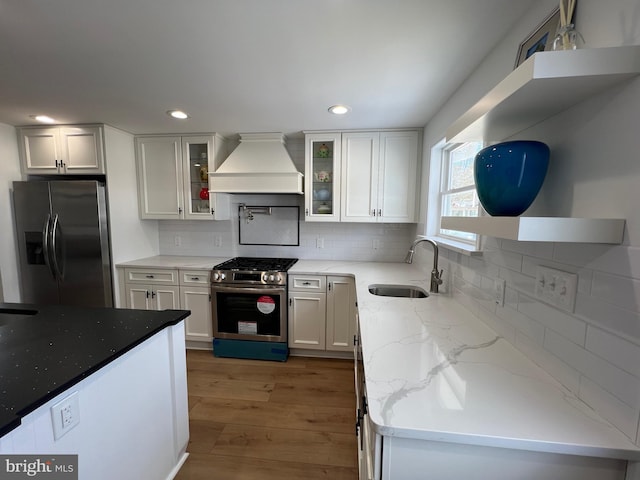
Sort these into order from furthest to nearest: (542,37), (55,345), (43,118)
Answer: (43,118), (55,345), (542,37)

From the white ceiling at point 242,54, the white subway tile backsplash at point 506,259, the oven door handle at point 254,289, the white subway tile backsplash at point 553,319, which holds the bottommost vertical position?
the oven door handle at point 254,289

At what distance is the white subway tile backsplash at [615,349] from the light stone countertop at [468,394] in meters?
0.17

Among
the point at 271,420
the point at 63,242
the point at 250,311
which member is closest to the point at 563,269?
the point at 271,420

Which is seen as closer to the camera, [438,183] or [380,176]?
[438,183]

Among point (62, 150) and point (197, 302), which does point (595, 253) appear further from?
point (62, 150)

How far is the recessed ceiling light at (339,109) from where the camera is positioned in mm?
2048

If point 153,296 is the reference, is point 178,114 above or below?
above

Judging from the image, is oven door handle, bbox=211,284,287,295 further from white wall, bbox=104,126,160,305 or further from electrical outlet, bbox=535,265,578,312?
electrical outlet, bbox=535,265,578,312

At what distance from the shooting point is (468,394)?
801 mm

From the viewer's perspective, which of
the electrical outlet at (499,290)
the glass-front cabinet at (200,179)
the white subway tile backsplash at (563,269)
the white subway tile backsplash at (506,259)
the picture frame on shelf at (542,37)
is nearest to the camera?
the white subway tile backsplash at (563,269)

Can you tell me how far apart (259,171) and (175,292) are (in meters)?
1.49

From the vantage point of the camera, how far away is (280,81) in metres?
1.67

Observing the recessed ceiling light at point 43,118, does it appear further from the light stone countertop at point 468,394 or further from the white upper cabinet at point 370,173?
the light stone countertop at point 468,394

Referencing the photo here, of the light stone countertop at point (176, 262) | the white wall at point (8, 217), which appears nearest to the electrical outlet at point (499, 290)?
the light stone countertop at point (176, 262)
